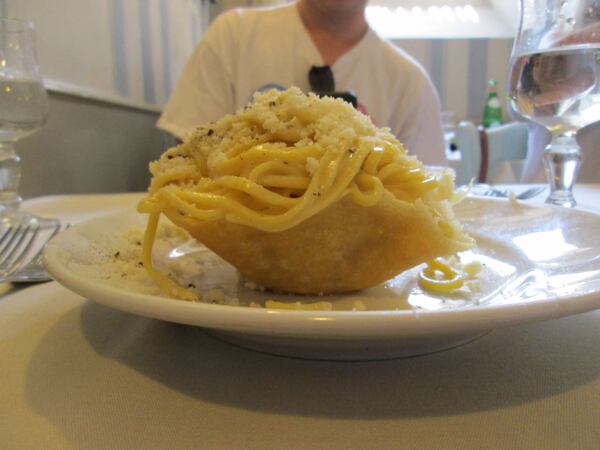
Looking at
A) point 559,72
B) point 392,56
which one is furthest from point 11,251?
point 392,56

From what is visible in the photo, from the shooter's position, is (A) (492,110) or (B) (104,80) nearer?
(B) (104,80)

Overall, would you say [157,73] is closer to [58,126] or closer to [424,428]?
[58,126]

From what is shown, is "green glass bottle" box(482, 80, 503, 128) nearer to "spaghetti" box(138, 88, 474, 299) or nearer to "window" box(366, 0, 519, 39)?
"window" box(366, 0, 519, 39)

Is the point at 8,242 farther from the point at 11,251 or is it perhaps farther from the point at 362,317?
the point at 362,317

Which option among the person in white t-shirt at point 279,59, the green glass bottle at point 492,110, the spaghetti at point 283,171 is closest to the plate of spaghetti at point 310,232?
the spaghetti at point 283,171

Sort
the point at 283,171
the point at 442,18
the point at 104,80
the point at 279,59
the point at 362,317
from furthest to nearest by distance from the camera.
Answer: the point at 442,18 → the point at 279,59 → the point at 104,80 → the point at 283,171 → the point at 362,317

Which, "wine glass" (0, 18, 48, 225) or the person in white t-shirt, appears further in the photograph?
the person in white t-shirt

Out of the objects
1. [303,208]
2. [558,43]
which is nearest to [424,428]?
[303,208]

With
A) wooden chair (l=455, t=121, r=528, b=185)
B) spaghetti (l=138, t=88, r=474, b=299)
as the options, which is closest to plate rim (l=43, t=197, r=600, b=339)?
spaghetti (l=138, t=88, r=474, b=299)
